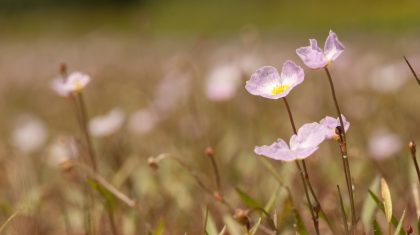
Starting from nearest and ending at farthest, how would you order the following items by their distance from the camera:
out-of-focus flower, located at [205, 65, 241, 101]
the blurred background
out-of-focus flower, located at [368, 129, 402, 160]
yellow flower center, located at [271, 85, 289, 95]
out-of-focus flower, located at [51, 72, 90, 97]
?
yellow flower center, located at [271, 85, 289, 95] < out-of-focus flower, located at [51, 72, 90, 97] < the blurred background < out-of-focus flower, located at [368, 129, 402, 160] < out-of-focus flower, located at [205, 65, 241, 101]

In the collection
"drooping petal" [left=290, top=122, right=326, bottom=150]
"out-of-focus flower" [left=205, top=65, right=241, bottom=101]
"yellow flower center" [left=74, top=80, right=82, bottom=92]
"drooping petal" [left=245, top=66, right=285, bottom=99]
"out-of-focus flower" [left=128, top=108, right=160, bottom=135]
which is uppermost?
"drooping petal" [left=245, top=66, right=285, bottom=99]

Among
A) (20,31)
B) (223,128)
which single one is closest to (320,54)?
(223,128)

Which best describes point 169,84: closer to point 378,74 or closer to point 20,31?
point 378,74

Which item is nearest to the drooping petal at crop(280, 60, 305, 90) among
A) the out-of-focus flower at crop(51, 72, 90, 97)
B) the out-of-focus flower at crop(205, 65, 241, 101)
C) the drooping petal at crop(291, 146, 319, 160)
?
the drooping petal at crop(291, 146, 319, 160)

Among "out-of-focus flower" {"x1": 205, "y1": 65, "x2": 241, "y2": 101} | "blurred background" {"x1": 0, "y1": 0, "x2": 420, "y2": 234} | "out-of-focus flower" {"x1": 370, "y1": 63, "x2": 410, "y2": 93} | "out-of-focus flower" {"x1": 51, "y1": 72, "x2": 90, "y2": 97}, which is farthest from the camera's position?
"out-of-focus flower" {"x1": 370, "y1": 63, "x2": 410, "y2": 93}

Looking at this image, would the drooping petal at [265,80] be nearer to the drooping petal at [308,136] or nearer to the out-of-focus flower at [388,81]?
the drooping petal at [308,136]

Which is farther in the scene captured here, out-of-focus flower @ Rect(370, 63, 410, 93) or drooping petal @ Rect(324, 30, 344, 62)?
out-of-focus flower @ Rect(370, 63, 410, 93)

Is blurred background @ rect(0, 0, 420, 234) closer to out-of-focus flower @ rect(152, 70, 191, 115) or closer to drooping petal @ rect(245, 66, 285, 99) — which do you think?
out-of-focus flower @ rect(152, 70, 191, 115)
